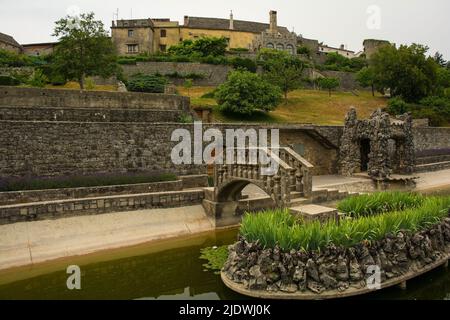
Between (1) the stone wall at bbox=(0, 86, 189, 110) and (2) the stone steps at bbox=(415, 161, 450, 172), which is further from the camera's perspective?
(2) the stone steps at bbox=(415, 161, 450, 172)

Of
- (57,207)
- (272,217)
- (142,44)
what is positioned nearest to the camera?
(272,217)

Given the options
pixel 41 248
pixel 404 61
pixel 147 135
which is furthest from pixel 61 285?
pixel 404 61

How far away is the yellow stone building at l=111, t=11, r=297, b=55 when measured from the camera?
5391cm

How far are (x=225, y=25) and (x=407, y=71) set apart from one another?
3116 cm

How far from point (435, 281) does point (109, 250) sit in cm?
988

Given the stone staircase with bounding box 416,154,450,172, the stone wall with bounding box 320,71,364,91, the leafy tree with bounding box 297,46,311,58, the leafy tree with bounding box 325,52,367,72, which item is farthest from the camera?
the leafy tree with bounding box 297,46,311,58

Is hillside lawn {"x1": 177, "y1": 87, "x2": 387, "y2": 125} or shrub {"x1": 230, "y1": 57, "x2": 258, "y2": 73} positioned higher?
shrub {"x1": 230, "y1": 57, "x2": 258, "y2": 73}

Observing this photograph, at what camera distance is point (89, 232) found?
1330 centimetres

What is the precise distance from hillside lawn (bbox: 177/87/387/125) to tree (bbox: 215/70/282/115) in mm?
763

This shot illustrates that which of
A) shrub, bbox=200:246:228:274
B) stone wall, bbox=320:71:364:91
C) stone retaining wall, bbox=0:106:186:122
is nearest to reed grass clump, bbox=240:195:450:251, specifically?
shrub, bbox=200:246:228:274

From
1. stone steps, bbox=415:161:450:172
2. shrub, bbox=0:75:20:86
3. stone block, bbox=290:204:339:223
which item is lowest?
stone steps, bbox=415:161:450:172

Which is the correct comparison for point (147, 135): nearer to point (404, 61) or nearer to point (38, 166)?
point (38, 166)

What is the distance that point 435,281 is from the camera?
384 inches

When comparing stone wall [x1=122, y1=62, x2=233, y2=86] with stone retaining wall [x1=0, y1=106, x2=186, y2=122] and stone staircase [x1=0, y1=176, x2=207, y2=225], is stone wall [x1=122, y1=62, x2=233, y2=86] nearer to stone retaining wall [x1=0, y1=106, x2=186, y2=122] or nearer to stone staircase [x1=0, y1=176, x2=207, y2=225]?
stone retaining wall [x1=0, y1=106, x2=186, y2=122]
